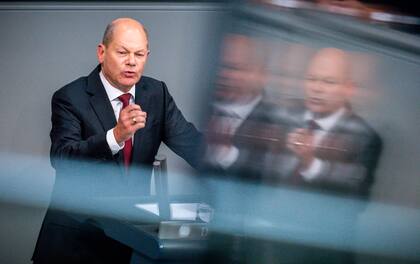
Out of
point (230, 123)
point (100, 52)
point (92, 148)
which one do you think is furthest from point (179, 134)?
point (230, 123)

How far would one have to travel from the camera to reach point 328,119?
2.55 metres

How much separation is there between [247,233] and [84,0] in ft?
3.11

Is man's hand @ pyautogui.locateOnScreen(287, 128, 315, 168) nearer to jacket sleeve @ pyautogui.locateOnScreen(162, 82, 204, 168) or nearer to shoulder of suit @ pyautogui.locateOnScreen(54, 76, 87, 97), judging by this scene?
jacket sleeve @ pyautogui.locateOnScreen(162, 82, 204, 168)

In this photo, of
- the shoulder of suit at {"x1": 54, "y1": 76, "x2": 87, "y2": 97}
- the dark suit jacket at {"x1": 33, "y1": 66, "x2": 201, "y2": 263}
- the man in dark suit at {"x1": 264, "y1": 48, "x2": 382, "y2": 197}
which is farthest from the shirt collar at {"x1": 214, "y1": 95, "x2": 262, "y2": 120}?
the shoulder of suit at {"x1": 54, "y1": 76, "x2": 87, "y2": 97}

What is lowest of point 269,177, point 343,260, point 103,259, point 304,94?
point 103,259

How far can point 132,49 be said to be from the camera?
315 cm

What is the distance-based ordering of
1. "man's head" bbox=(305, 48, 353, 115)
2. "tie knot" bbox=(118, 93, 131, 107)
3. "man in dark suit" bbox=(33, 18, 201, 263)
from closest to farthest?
"man's head" bbox=(305, 48, 353, 115), "man in dark suit" bbox=(33, 18, 201, 263), "tie knot" bbox=(118, 93, 131, 107)

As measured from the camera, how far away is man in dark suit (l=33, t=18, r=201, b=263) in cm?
309

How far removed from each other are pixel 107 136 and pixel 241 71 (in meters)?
0.65

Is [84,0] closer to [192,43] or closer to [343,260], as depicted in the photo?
[192,43]

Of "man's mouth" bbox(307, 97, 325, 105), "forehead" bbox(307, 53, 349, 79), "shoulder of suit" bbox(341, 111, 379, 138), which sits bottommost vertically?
"shoulder of suit" bbox(341, 111, 379, 138)

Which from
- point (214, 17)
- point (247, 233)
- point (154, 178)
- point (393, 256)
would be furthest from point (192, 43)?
point (393, 256)

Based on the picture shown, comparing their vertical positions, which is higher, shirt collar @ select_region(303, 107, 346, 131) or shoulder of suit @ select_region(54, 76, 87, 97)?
shirt collar @ select_region(303, 107, 346, 131)

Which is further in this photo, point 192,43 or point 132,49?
point 132,49
